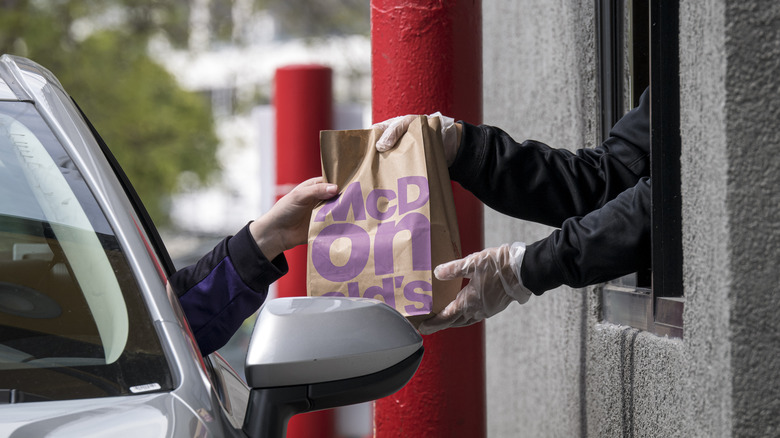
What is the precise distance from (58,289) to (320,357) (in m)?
0.52

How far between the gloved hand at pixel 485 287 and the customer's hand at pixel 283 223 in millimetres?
438

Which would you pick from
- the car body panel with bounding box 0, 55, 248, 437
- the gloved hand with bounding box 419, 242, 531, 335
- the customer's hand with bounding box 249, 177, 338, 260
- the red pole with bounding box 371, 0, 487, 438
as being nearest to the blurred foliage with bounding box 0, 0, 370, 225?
the red pole with bounding box 371, 0, 487, 438

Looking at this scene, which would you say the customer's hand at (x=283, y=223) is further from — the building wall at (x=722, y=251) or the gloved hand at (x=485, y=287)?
the building wall at (x=722, y=251)

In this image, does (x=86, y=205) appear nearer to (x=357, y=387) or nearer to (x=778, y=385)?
(x=357, y=387)

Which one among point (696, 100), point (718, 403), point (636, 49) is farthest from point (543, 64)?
point (718, 403)

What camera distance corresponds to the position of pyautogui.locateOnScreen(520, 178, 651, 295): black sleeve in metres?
2.24

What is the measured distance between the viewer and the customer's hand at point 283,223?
8.04ft

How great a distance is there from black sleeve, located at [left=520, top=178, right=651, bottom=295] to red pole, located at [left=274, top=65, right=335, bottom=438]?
2.37 metres

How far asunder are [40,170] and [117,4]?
16.6 m

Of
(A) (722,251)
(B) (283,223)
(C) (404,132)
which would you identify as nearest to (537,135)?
(C) (404,132)

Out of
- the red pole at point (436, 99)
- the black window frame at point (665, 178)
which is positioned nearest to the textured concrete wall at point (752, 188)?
the black window frame at point (665, 178)

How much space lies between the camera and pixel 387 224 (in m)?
2.29

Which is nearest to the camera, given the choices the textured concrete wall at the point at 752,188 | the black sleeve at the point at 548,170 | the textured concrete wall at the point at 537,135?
the textured concrete wall at the point at 752,188

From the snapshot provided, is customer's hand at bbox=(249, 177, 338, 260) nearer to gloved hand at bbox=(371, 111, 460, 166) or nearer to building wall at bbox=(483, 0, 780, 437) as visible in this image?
gloved hand at bbox=(371, 111, 460, 166)
